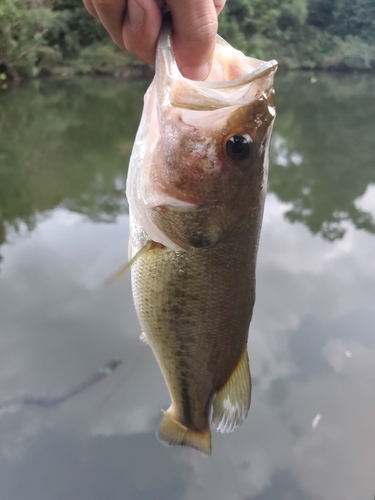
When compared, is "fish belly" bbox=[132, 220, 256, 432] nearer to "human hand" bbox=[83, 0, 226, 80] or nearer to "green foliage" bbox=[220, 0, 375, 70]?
"human hand" bbox=[83, 0, 226, 80]

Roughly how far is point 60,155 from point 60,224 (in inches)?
144

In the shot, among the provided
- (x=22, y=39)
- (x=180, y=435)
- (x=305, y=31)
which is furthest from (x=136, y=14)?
(x=305, y=31)

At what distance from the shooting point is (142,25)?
0.99 meters

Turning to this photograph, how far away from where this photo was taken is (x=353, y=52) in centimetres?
3117

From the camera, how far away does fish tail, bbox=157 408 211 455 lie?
54.2 inches

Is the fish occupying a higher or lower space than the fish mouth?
lower

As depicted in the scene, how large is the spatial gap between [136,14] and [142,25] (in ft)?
0.09

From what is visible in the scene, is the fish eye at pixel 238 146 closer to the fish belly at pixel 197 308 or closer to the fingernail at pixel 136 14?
the fish belly at pixel 197 308

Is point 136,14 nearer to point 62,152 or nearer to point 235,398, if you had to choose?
point 235,398

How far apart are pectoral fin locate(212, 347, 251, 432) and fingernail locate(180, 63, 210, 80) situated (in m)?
0.84

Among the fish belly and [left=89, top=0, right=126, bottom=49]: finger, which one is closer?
[left=89, top=0, right=126, bottom=49]: finger

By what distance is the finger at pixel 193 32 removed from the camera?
0.96 m

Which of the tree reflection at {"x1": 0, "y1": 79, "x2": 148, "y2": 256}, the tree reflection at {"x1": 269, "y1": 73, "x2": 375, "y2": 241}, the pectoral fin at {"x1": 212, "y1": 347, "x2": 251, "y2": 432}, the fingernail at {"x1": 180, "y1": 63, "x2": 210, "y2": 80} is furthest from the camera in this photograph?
the tree reflection at {"x1": 269, "y1": 73, "x2": 375, "y2": 241}

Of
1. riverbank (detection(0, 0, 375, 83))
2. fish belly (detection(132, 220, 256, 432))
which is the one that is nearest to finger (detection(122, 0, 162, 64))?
fish belly (detection(132, 220, 256, 432))
